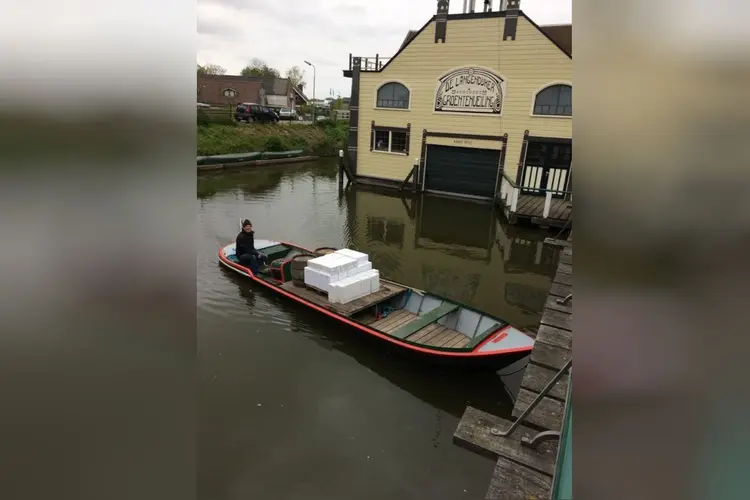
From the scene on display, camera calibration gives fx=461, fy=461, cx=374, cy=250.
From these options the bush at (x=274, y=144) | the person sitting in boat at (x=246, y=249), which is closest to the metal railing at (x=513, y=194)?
the person sitting in boat at (x=246, y=249)

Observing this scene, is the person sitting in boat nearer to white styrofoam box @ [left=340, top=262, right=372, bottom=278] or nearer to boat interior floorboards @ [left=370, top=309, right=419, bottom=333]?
white styrofoam box @ [left=340, top=262, right=372, bottom=278]

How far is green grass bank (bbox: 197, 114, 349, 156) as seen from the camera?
2864 centimetres

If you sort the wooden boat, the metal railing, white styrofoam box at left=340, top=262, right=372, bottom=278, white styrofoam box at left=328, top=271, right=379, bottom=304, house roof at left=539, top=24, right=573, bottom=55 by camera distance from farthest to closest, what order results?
house roof at left=539, top=24, right=573, bottom=55, the metal railing, white styrofoam box at left=340, top=262, right=372, bottom=278, white styrofoam box at left=328, top=271, right=379, bottom=304, the wooden boat

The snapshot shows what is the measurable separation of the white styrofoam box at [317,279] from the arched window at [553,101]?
13.3m

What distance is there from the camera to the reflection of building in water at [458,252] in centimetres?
1078

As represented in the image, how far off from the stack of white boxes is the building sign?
1323 centimetres

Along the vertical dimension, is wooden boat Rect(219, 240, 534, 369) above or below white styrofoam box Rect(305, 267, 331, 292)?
below

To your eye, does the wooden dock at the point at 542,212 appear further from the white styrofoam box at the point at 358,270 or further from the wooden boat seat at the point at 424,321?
the white styrofoam box at the point at 358,270

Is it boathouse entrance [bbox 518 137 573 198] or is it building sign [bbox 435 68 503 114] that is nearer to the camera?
boathouse entrance [bbox 518 137 573 198]

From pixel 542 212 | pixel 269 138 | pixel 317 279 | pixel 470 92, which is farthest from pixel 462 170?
pixel 269 138

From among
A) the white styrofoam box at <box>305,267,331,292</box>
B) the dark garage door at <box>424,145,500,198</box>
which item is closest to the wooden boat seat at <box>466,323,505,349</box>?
the white styrofoam box at <box>305,267,331,292</box>
